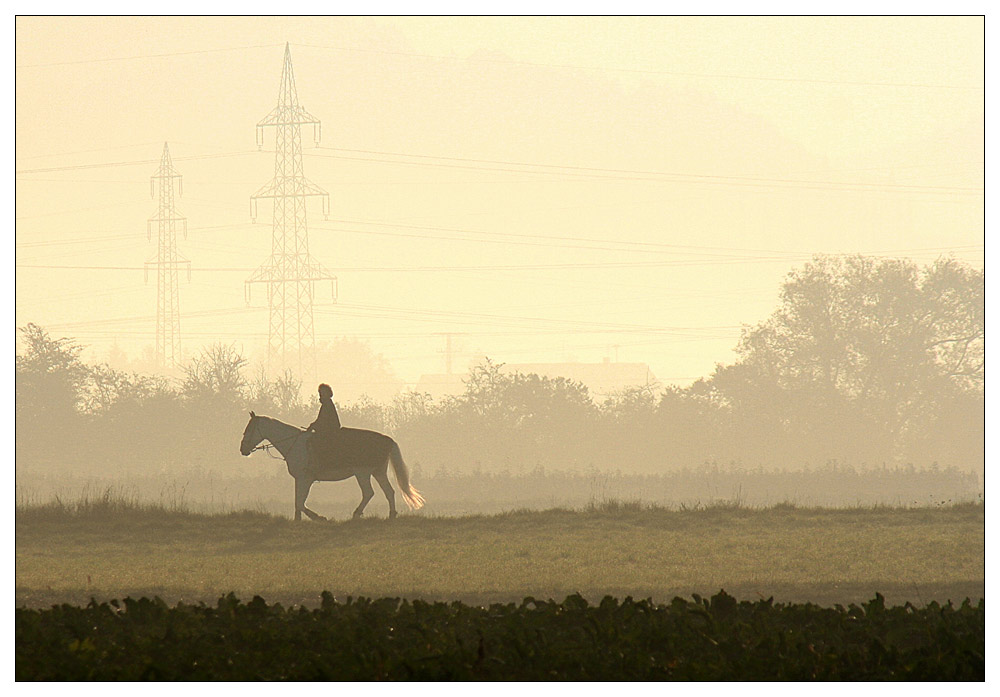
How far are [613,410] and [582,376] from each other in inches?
325

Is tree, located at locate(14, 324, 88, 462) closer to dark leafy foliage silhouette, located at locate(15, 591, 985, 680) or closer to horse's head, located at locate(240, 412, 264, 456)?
horse's head, located at locate(240, 412, 264, 456)

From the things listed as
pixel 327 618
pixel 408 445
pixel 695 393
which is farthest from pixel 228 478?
pixel 327 618

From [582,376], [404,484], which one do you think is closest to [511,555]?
[404,484]

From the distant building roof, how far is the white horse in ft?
54.5

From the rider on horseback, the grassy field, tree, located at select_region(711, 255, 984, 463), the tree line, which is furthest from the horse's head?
tree, located at select_region(711, 255, 984, 463)

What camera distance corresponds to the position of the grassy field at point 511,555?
12211 millimetres

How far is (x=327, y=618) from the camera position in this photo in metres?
7.48

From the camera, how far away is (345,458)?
19500mm

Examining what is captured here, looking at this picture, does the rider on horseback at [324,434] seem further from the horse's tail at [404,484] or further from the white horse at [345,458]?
the horse's tail at [404,484]

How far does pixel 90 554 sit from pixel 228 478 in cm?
1969

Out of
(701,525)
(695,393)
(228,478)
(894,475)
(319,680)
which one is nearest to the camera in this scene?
(319,680)

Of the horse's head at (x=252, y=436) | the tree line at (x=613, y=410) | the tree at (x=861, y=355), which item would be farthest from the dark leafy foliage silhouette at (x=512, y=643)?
the tree at (x=861, y=355)

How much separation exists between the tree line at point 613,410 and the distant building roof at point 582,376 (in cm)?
53
